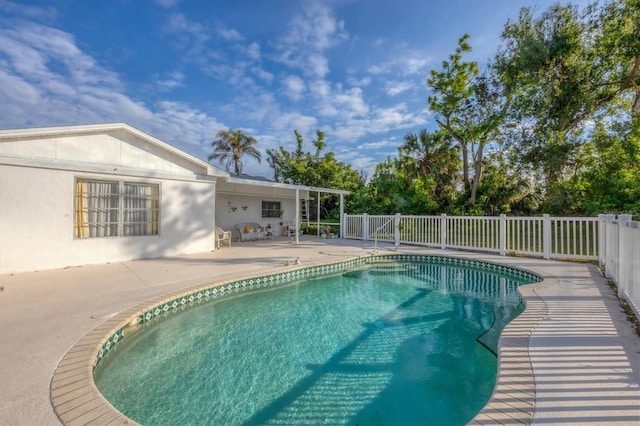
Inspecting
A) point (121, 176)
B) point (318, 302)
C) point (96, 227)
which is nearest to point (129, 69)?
point (121, 176)

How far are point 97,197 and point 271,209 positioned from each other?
7.83 meters

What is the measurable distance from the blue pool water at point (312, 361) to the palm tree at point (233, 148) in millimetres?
24011

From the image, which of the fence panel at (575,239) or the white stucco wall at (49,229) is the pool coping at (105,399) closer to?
the white stucco wall at (49,229)

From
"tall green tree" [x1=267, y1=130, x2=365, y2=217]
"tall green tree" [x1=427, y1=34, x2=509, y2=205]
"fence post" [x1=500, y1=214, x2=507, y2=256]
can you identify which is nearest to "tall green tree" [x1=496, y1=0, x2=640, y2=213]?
"tall green tree" [x1=427, y1=34, x2=509, y2=205]

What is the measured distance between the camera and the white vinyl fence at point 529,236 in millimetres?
3860

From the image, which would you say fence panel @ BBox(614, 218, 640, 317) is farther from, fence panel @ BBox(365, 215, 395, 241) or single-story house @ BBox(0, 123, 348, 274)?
single-story house @ BBox(0, 123, 348, 274)

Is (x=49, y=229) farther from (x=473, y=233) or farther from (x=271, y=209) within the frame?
(x=473, y=233)

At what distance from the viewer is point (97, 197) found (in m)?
7.28

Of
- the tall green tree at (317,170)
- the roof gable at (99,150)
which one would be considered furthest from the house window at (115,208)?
the tall green tree at (317,170)

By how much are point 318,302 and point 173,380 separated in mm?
2881

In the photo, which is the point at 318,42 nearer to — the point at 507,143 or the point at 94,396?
the point at 507,143

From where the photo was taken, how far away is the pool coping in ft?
6.20

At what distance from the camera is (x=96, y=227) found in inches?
286

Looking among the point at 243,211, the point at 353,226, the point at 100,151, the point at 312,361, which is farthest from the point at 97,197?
the point at 353,226
